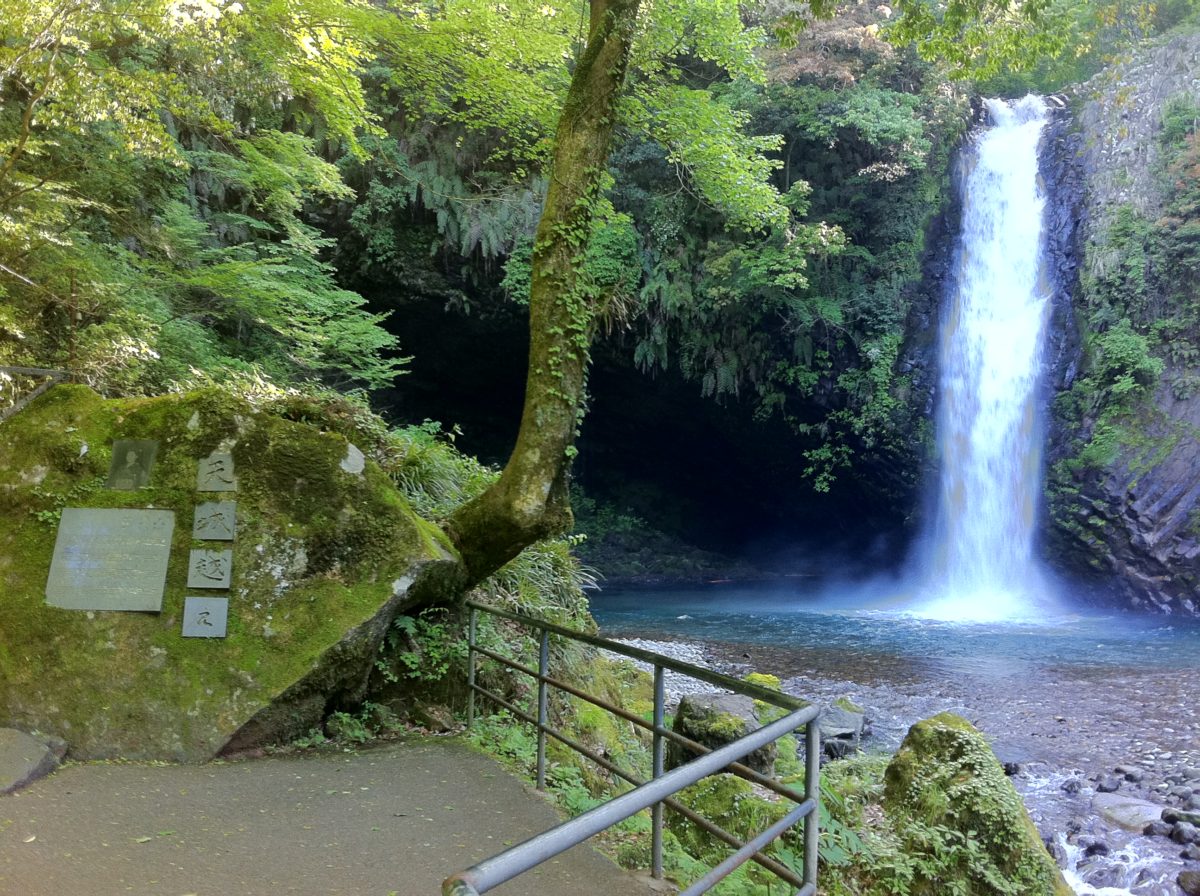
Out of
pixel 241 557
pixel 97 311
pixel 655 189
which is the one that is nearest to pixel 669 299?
pixel 655 189

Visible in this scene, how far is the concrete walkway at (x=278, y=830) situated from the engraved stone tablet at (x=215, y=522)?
1063 mm

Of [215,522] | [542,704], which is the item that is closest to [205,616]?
[215,522]

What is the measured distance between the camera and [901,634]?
1234cm

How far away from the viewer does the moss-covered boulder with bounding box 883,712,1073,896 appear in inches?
145

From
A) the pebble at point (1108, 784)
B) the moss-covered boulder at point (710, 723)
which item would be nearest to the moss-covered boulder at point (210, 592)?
the moss-covered boulder at point (710, 723)

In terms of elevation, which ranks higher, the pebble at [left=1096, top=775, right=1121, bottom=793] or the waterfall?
the waterfall

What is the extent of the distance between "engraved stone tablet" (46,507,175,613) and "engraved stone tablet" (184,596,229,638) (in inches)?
6.0

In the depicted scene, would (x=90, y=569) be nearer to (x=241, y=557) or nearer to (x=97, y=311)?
(x=241, y=557)

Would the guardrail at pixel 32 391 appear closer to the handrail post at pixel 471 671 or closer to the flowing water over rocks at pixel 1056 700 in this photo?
the handrail post at pixel 471 671

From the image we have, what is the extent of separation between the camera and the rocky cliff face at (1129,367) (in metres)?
14.1

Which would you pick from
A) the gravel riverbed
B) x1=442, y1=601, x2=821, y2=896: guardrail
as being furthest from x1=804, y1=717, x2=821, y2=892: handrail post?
the gravel riverbed

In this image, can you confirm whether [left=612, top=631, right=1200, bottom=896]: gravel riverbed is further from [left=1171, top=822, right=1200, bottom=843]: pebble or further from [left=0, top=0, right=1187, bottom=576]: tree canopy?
[left=0, top=0, right=1187, bottom=576]: tree canopy

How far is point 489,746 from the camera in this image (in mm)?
3762

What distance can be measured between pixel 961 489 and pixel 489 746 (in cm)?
1565
